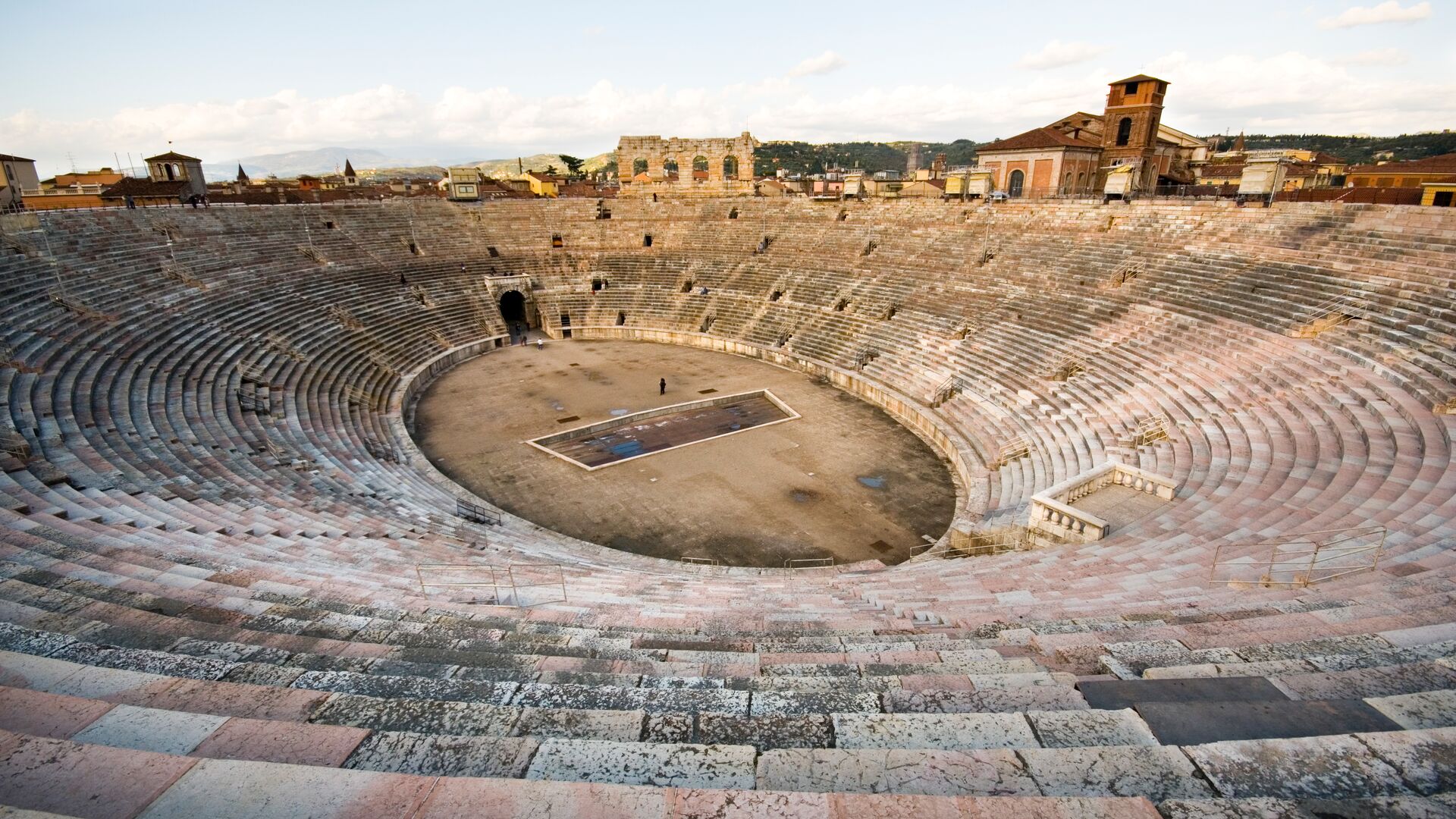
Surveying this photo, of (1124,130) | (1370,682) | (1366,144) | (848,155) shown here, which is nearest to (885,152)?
(848,155)

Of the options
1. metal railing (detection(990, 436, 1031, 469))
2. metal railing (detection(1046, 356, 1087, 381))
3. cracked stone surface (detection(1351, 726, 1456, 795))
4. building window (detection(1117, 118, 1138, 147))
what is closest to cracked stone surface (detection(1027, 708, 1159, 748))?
cracked stone surface (detection(1351, 726, 1456, 795))

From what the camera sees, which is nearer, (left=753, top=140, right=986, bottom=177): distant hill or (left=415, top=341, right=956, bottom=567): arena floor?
(left=415, top=341, right=956, bottom=567): arena floor

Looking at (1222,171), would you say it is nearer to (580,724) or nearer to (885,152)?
(580,724)

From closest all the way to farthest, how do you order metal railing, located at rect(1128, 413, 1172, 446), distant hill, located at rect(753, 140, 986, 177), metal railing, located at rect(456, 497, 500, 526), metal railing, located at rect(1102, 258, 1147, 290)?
metal railing, located at rect(456, 497, 500, 526)
metal railing, located at rect(1128, 413, 1172, 446)
metal railing, located at rect(1102, 258, 1147, 290)
distant hill, located at rect(753, 140, 986, 177)

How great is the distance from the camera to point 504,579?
9320 millimetres

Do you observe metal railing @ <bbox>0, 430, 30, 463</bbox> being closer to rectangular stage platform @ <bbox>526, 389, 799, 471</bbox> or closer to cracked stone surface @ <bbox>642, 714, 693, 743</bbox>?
rectangular stage platform @ <bbox>526, 389, 799, 471</bbox>

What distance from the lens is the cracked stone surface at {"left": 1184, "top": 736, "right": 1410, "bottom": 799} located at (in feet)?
9.54

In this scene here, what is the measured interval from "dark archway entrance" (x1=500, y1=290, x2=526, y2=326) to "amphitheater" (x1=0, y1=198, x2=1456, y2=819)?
328 inches

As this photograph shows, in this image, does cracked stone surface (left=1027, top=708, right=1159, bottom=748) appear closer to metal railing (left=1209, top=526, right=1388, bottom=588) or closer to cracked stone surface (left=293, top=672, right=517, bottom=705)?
cracked stone surface (left=293, top=672, right=517, bottom=705)

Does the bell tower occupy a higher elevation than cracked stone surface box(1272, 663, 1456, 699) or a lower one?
higher

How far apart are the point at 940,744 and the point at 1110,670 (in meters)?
2.18

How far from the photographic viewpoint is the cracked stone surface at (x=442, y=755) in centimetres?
313

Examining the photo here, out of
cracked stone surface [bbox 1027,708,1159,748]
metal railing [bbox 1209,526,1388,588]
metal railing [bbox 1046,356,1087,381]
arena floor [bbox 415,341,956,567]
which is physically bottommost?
arena floor [bbox 415,341,956,567]

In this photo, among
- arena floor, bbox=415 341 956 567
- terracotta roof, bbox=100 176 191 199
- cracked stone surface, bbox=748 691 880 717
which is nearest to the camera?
cracked stone surface, bbox=748 691 880 717
